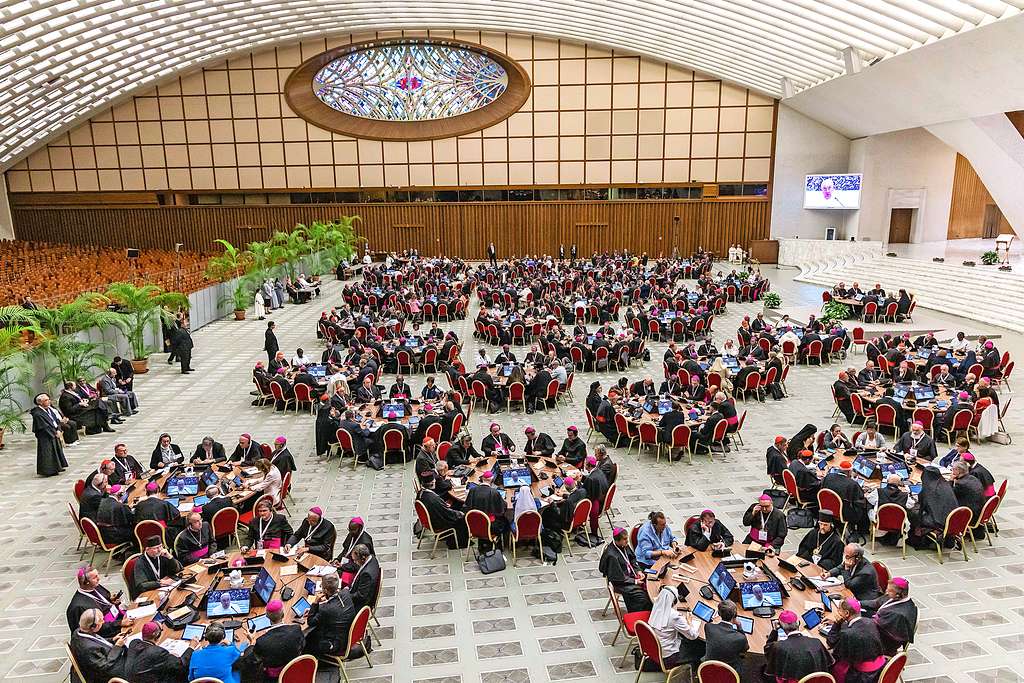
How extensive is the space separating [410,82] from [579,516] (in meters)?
37.5

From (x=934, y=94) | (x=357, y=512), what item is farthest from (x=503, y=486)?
(x=934, y=94)

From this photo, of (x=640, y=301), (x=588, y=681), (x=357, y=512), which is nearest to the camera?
(x=588, y=681)

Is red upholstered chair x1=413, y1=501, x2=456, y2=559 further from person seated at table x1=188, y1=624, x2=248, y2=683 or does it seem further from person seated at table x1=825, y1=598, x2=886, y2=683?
person seated at table x1=825, y1=598, x2=886, y2=683

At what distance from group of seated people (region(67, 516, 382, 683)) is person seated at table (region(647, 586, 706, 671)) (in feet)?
9.80

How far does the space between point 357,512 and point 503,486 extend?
2.55 meters

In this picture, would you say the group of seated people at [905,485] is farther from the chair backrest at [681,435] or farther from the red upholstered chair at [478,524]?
the red upholstered chair at [478,524]

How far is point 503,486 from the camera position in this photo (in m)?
9.52

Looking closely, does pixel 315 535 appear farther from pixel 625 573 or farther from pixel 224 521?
pixel 625 573

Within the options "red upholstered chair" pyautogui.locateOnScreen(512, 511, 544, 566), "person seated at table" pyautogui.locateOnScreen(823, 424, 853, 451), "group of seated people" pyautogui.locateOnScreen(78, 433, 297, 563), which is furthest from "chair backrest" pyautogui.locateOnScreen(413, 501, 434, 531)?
"person seated at table" pyautogui.locateOnScreen(823, 424, 853, 451)

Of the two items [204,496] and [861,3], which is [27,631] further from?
[861,3]

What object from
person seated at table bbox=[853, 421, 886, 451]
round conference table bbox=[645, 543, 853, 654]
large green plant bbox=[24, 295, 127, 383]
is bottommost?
round conference table bbox=[645, 543, 853, 654]

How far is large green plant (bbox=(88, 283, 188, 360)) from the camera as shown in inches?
732

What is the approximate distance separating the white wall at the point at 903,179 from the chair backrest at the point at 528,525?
3525 cm

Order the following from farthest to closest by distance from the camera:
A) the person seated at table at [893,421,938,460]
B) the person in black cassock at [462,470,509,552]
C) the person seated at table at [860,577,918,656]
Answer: the person seated at table at [893,421,938,460] → the person in black cassock at [462,470,509,552] → the person seated at table at [860,577,918,656]
